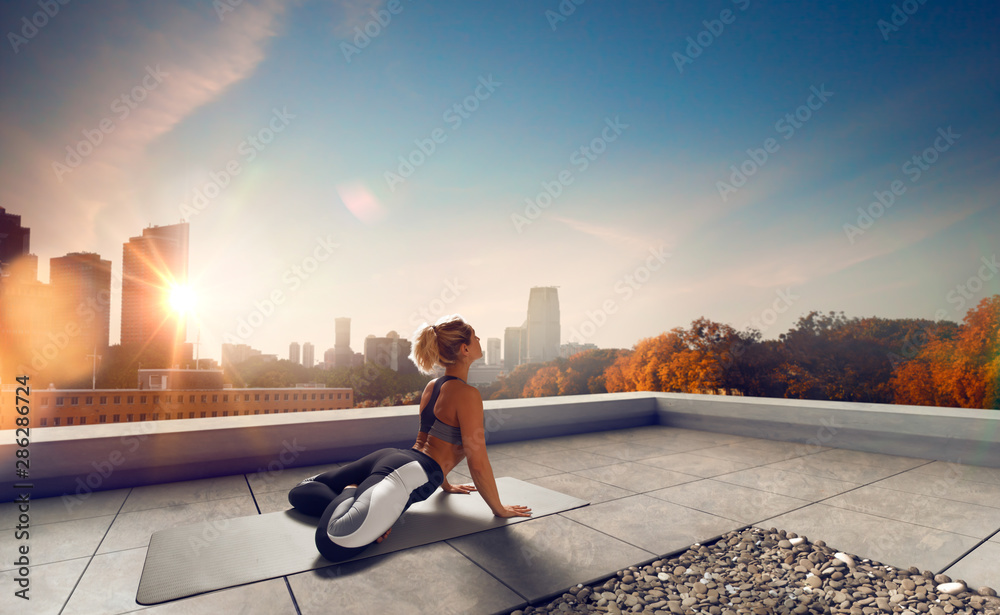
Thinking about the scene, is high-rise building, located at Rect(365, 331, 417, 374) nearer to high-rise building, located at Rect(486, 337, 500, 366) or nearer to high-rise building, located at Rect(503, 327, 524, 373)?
high-rise building, located at Rect(486, 337, 500, 366)

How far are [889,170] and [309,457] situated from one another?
929 inches

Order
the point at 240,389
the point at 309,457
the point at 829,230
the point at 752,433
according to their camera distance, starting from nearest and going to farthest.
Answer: the point at 309,457, the point at 752,433, the point at 829,230, the point at 240,389

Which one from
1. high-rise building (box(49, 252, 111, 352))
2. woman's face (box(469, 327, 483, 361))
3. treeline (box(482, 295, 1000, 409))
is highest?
high-rise building (box(49, 252, 111, 352))

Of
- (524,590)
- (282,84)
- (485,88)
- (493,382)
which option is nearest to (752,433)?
(524,590)

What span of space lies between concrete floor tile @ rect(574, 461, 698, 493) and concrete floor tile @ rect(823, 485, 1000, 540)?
103cm

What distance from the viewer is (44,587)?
1.89 metres

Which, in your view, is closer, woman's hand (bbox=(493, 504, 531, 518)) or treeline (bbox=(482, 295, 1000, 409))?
woman's hand (bbox=(493, 504, 531, 518))

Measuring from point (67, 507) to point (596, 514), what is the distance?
10.8ft

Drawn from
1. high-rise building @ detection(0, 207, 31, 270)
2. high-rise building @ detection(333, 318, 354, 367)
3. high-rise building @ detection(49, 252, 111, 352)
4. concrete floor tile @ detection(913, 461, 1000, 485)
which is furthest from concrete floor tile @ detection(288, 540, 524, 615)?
high-rise building @ detection(333, 318, 354, 367)

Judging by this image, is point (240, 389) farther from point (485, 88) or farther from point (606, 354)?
point (485, 88)

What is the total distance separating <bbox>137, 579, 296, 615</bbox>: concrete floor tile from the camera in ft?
5.73

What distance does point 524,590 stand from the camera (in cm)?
192

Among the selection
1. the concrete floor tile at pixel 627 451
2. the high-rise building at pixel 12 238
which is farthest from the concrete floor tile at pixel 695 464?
the high-rise building at pixel 12 238

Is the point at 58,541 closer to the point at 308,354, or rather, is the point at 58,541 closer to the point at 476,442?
the point at 476,442
